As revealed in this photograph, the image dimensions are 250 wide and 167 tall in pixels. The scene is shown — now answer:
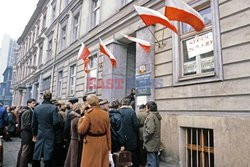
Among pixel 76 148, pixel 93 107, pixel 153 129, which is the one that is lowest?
pixel 76 148

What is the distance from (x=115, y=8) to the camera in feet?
30.9

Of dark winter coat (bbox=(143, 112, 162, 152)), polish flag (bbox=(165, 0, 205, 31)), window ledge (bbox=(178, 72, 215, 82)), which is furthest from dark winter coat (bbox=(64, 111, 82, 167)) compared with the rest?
polish flag (bbox=(165, 0, 205, 31))

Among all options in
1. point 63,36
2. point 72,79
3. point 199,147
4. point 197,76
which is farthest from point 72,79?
point 199,147

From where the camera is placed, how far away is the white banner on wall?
5.31m

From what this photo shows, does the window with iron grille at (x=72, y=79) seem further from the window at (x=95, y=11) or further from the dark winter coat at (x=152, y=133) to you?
the dark winter coat at (x=152, y=133)

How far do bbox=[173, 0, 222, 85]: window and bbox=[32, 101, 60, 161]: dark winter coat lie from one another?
3.46 meters

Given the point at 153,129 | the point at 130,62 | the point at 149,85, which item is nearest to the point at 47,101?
the point at 153,129

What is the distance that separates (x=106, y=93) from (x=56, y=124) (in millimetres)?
4751

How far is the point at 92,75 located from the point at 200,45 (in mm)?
6312

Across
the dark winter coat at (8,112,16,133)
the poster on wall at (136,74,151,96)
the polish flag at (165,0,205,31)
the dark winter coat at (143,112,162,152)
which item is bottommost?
the dark winter coat at (8,112,16,133)

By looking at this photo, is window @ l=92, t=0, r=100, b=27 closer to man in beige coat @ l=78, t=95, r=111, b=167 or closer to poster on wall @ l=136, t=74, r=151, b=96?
poster on wall @ l=136, t=74, r=151, b=96

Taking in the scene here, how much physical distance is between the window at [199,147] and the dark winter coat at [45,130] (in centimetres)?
344

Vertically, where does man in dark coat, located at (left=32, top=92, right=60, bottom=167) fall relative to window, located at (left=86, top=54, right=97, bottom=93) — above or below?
below

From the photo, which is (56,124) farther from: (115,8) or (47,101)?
(115,8)
